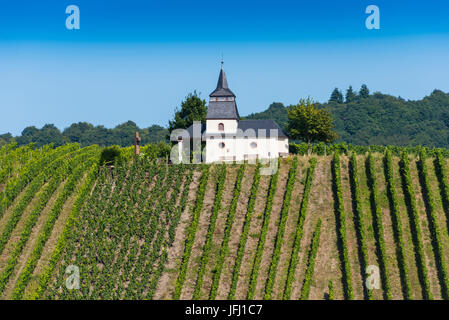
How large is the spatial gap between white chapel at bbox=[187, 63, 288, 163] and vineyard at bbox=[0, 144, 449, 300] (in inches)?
316

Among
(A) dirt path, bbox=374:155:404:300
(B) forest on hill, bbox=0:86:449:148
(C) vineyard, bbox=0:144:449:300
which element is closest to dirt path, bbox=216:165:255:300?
(C) vineyard, bbox=0:144:449:300

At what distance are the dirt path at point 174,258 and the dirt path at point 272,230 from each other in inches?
214

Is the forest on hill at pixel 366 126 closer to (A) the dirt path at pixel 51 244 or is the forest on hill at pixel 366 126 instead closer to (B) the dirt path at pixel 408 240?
(B) the dirt path at pixel 408 240

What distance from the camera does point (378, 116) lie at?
11900 centimetres

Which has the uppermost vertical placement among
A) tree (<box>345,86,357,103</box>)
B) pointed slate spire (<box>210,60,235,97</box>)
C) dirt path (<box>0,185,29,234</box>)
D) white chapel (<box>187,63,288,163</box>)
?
tree (<box>345,86,357,103</box>)

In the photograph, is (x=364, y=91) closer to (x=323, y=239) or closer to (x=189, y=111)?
(x=189, y=111)

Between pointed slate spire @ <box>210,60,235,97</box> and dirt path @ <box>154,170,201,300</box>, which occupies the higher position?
pointed slate spire @ <box>210,60,235,97</box>

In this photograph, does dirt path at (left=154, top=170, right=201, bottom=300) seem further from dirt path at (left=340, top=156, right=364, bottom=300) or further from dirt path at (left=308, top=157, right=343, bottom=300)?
dirt path at (left=340, top=156, right=364, bottom=300)

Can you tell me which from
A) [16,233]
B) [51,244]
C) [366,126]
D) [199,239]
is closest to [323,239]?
[199,239]

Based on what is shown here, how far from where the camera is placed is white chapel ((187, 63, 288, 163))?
5031 cm
